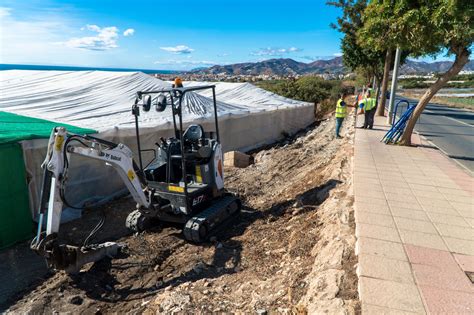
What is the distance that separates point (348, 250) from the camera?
13.8ft

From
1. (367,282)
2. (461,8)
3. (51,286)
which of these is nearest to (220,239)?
(51,286)

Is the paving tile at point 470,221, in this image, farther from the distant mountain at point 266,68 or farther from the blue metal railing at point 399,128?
the distant mountain at point 266,68

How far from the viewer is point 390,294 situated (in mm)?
3357

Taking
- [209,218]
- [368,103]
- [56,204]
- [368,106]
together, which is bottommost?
[209,218]

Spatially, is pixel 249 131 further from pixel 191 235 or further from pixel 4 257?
pixel 4 257

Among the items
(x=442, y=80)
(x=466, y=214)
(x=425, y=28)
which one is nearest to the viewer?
(x=466, y=214)

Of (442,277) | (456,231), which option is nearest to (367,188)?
(456,231)

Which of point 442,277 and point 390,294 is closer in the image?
point 390,294

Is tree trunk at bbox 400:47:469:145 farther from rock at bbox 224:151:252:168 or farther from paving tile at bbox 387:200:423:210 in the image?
paving tile at bbox 387:200:423:210

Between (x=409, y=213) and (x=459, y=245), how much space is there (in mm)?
1009

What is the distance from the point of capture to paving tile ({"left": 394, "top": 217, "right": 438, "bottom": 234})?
4.93m

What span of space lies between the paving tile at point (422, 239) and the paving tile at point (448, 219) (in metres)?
0.70

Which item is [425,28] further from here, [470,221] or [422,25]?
[470,221]

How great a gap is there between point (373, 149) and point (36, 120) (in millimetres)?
9218
